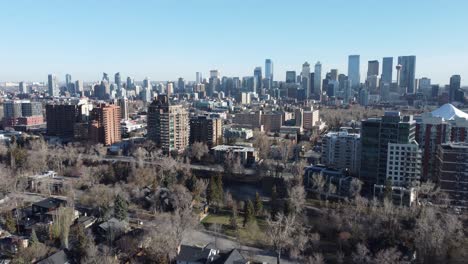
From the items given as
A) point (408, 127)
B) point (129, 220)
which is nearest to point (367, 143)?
point (408, 127)

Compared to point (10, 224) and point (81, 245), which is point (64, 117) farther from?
point (81, 245)

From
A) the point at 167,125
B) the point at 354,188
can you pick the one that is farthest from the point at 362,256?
the point at 167,125

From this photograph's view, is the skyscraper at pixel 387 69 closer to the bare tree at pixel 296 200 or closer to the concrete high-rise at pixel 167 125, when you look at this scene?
the concrete high-rise at pixel 167 125

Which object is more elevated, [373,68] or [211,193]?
[373,68]

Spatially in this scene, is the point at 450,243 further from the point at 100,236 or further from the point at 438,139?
the point at 100,236

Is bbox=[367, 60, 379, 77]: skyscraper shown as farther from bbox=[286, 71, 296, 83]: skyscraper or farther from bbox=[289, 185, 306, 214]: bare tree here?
bbox=[289, 185, 306, 214]: bare tree
